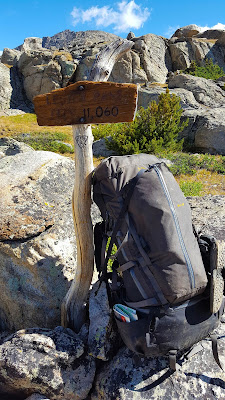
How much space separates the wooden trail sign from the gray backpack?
41 cm

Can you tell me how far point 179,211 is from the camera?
2.09m

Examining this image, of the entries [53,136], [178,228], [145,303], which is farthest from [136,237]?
[53,136]

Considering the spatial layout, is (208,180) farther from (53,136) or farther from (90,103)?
(53,136)

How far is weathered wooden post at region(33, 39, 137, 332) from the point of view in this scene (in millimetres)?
2115

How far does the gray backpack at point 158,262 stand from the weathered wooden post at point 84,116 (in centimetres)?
35

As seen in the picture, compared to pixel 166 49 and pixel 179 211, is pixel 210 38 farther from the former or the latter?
pixel 179 211

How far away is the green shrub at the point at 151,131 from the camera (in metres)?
10.5

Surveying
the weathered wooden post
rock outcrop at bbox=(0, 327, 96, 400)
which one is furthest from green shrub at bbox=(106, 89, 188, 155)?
rock outcrop at bbox=(0, 327, 96, 400)

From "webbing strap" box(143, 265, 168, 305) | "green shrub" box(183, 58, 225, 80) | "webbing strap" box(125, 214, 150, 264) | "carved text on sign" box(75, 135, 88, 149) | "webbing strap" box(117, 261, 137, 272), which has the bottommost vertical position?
"webbing strap" box(143, 265, 168, 305)

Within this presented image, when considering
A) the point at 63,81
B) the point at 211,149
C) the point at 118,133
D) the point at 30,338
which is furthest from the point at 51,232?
the point at 63,81

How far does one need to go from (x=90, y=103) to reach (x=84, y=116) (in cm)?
11

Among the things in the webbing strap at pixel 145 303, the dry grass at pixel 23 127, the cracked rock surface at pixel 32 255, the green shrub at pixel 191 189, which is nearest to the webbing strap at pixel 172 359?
the webbing strap at pixel 145 303

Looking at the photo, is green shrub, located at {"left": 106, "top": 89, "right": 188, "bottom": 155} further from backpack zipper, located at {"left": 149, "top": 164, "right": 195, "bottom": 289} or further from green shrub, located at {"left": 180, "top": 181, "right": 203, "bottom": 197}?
backpack zipper, located at {"left": 149, "top": 164, "right": 195, "bottom": 289}

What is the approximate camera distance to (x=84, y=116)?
2.23 metres
